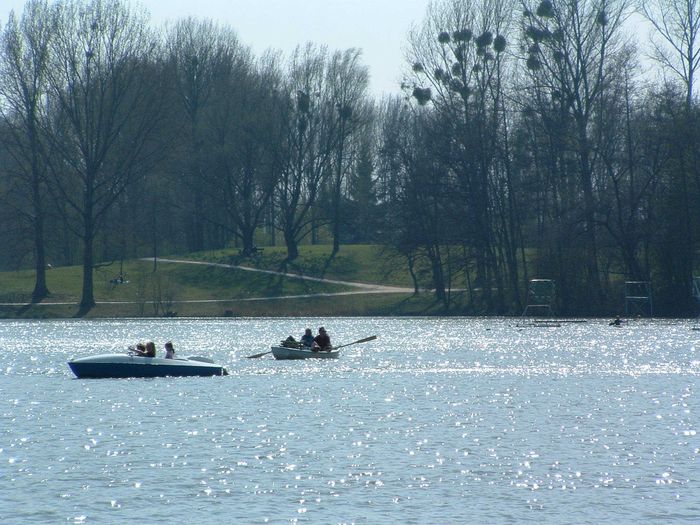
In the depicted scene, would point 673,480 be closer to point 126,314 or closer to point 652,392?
point 652,392

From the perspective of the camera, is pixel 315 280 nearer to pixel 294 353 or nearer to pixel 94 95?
pixel 94 95

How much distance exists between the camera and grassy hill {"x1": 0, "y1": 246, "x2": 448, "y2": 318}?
83.6m

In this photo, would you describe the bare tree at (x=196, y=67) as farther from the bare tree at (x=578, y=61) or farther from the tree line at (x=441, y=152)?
the bare tree at (x=578, y=61)

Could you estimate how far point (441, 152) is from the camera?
81875 millimetres

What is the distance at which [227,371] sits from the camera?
44.2 meters

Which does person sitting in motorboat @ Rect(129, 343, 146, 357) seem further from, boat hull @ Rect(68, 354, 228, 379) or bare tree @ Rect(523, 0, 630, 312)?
bare tree @ Rect(523, 0, 630, 312)

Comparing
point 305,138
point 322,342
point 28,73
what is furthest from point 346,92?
point 322,342

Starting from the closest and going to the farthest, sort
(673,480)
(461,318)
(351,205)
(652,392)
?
(673,480), (652,392), (461,318), (351,205)

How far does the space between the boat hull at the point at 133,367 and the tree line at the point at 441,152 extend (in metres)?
36.3

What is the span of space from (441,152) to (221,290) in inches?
762

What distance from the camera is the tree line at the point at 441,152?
245ft

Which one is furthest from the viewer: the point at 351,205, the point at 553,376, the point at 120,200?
the point at 351,205

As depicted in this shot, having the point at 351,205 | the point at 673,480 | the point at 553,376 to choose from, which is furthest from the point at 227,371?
the point at 351,205

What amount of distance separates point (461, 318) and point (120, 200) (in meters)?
32.0
